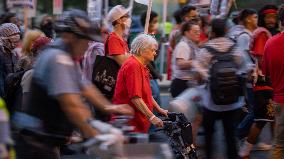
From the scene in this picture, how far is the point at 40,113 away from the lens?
4.23 metres

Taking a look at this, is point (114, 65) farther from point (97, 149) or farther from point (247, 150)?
point (97, 149)

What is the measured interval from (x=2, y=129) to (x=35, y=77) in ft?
1.80

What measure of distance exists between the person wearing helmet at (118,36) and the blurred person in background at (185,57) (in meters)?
0.67

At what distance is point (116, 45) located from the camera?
7582 mm

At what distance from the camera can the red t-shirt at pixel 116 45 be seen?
7.55m

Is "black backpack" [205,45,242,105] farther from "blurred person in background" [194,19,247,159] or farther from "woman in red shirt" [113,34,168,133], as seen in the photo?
"woman in red shirt" [113,34,168,133]

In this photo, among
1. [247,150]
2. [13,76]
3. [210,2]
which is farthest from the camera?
[210,2]

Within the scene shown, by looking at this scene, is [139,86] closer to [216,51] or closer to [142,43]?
[142,43]

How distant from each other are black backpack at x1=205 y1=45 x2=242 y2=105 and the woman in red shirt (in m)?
0.64

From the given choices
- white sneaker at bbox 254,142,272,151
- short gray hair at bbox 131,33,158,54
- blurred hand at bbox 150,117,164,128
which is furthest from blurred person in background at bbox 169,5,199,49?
blurred hand at bbox 150,117,164,128

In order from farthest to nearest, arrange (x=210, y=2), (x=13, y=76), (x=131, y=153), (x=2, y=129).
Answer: (x=210, y=2)
(x=13, y=76)
(x=131, y=153)
(x=2, y=129)

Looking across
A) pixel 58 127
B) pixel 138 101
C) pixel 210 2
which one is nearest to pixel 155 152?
pixel 58 127

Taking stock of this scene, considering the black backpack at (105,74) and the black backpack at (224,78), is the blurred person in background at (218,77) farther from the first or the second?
the black backpack at (105,74)

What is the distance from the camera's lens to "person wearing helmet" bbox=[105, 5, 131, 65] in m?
7.55
